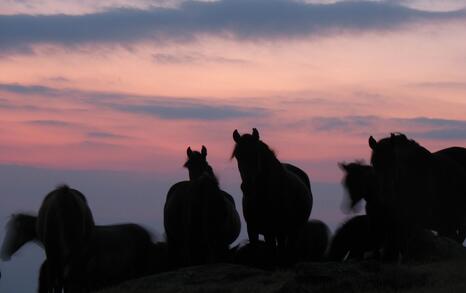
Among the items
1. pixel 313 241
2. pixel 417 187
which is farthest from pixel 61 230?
pixel 417 187

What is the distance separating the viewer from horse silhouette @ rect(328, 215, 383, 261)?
17.1 metres

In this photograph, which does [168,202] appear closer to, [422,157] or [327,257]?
[327,257]

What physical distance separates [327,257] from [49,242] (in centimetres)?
590

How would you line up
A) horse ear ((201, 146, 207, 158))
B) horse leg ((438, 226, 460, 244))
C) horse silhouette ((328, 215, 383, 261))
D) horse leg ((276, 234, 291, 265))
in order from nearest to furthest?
horse leg ((276, 234, 291, 265)) < horse silhouette ((328, 215, 383, 261)) < horse leg ((438, 226, 460, 244)) < horse ear ((201, 146, 207, 158))

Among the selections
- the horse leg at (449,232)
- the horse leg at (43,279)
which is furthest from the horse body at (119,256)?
the horse leg at (449,232)

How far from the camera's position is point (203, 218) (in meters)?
16.4

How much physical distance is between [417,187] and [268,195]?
4.11 meters

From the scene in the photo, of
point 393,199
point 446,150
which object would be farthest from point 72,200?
point 446,150

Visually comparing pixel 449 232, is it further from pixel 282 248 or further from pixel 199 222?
pixel 199 222

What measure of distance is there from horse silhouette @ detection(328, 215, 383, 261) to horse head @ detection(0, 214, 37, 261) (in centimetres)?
703

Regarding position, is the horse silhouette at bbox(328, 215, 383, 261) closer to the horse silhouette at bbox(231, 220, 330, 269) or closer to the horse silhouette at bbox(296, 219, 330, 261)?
the horse silhouette at bbox(231, 220, 330, 269)

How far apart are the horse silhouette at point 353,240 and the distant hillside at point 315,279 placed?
3.04m

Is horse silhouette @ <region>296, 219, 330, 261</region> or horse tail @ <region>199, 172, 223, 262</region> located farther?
horse silhouette @ <region>296, 219, 330, 261</region>

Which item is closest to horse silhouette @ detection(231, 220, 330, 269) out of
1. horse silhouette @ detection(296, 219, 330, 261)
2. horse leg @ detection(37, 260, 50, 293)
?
horse silhouette @ detection(296, 219, 330, 261)
